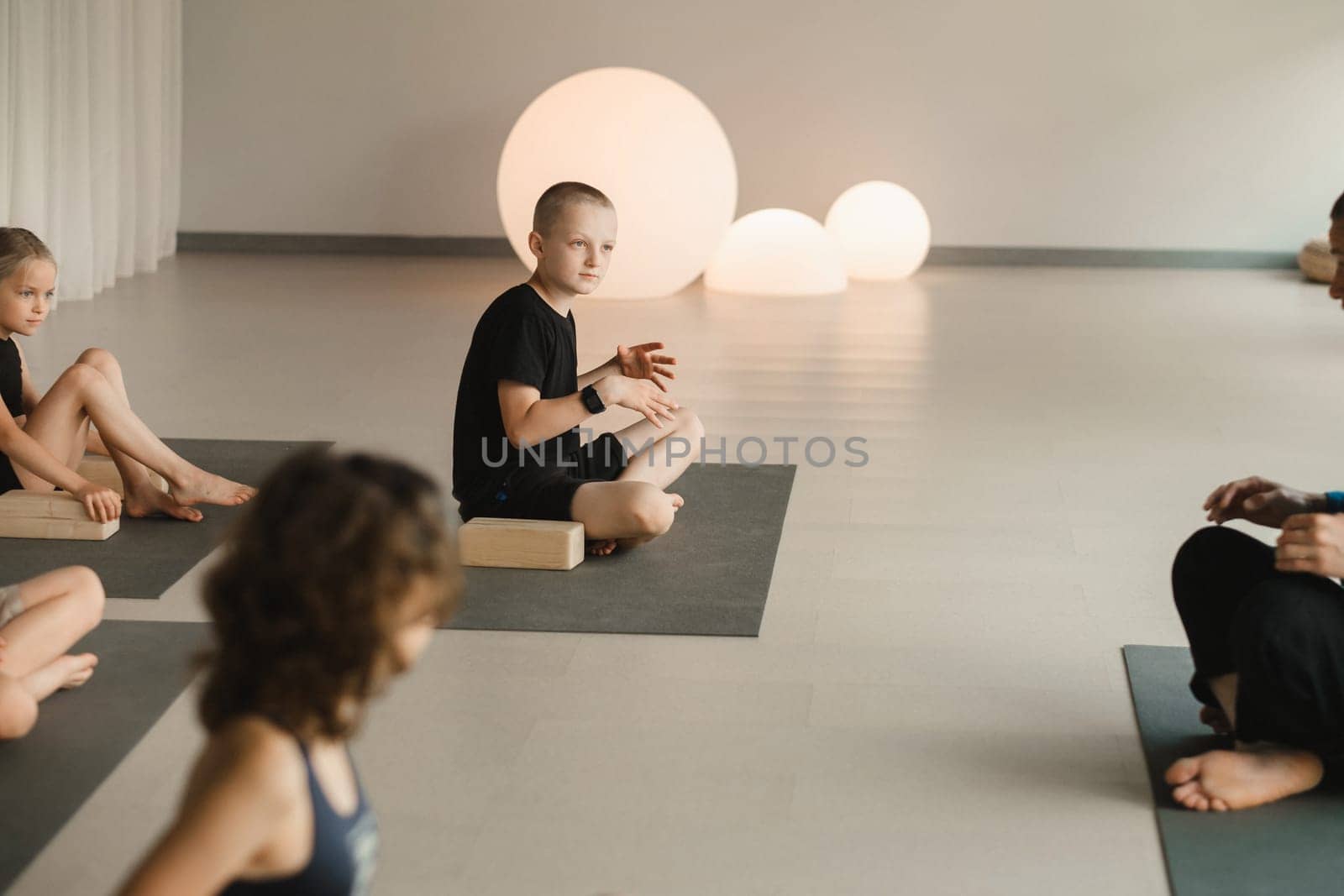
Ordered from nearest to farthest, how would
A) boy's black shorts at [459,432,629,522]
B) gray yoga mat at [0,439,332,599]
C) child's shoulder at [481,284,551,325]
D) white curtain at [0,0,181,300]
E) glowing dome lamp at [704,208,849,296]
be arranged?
gray yoga mat at [0,439,332,599], child's shoulder at [481,284,551,325], boy's black shorts at [459,432,629,522], white curtain at [0,0,181,300], glowing dome lamp at [704,208,849,296]

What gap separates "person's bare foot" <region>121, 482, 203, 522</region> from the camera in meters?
3.30

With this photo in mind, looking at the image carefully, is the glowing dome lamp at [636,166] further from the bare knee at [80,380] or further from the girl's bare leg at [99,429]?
the bare knee at [80,380]

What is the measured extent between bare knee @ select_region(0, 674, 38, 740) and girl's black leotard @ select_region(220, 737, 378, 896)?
3.75 feet

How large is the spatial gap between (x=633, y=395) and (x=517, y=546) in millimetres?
393

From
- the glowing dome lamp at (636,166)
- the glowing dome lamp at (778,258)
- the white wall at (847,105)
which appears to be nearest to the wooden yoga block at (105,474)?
the glowing dome lamp at (636,166)

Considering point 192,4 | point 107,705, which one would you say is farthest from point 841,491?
point 192,4

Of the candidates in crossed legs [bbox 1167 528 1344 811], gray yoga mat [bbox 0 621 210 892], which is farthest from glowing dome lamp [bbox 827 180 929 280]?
crossed legs [bbox 1167 528 1344 811]

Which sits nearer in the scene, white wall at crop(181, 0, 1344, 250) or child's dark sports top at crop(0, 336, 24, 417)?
child's dark sports top at crop(0, 336, 24, 417)

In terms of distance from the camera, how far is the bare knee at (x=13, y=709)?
6.88ft

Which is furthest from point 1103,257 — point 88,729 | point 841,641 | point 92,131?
point 88,729

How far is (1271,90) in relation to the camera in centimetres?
813

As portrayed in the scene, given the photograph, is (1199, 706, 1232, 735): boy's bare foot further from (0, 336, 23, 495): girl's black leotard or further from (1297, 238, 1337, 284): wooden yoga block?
(1297, 238, 1337, 284): wooden yoga block

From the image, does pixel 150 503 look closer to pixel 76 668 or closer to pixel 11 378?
pixel 11 378

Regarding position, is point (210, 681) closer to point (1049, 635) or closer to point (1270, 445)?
point (1049, 635)
